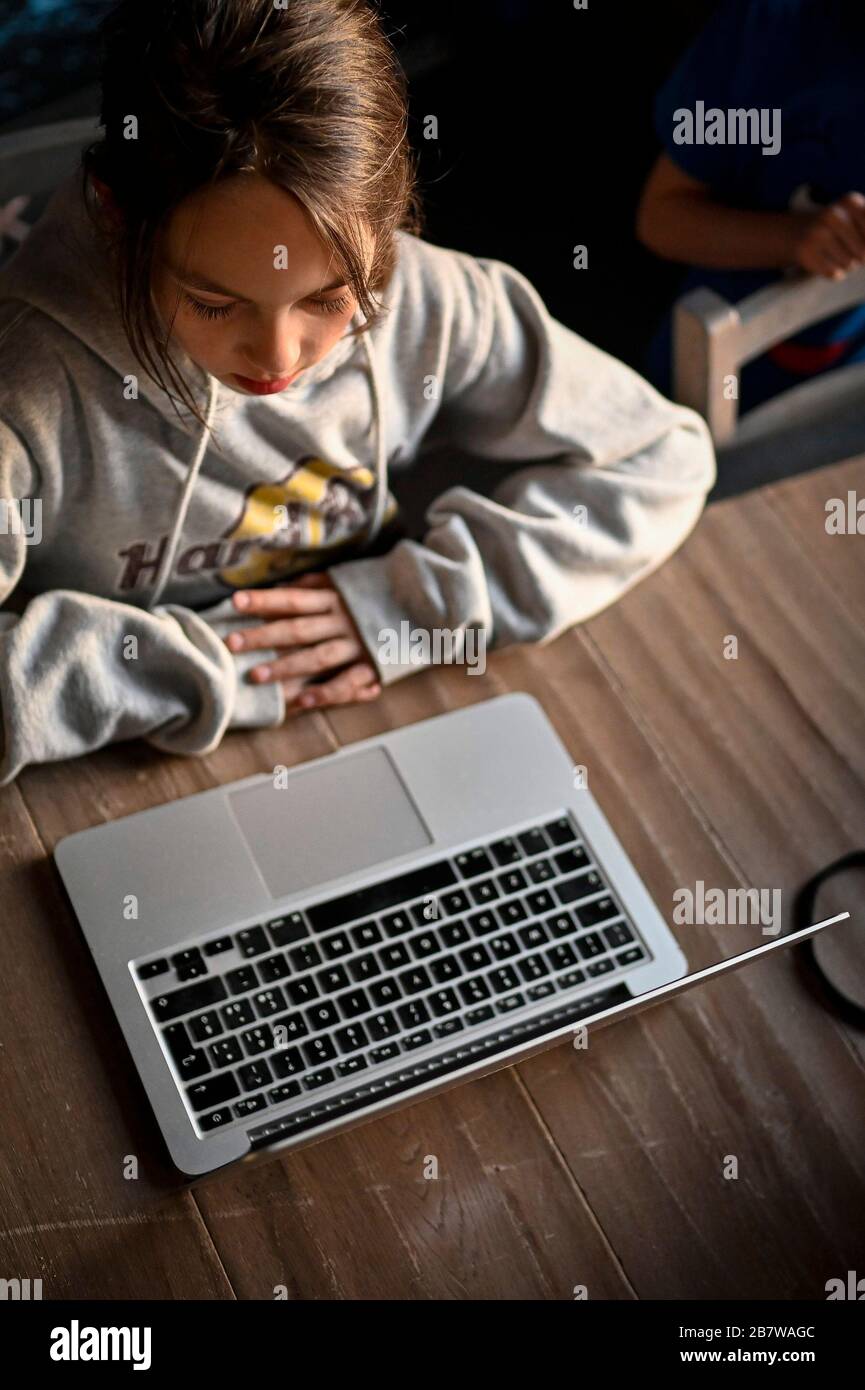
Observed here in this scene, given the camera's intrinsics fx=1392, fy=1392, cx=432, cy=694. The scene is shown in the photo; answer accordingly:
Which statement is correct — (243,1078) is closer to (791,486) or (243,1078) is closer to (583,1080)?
(583,1080)

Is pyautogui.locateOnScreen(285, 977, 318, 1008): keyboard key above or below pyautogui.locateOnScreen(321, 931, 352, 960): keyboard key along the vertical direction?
below

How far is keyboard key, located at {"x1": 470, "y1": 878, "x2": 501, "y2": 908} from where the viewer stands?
0.87 metres

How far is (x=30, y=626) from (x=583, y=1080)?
1.46ft

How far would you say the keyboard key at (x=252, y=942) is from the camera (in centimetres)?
83

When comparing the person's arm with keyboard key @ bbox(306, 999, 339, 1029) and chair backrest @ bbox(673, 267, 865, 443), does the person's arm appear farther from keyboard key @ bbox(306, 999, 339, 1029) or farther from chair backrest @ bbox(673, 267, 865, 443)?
keyboard key @ bbox(306, 999, 339, 1029)

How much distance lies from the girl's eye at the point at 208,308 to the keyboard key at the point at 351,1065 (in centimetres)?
43

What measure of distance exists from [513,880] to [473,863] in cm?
3

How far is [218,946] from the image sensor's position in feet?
2.72

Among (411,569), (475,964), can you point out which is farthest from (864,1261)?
(411,569)

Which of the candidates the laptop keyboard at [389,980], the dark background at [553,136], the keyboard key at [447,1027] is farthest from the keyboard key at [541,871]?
the dark background at [553,136]

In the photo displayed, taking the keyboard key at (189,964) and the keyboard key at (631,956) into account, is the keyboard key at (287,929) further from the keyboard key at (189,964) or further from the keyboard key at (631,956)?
the keyboard key at (631,956)

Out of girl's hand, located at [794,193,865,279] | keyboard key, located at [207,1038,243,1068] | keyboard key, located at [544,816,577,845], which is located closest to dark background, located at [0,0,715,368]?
girl's hand, located at [794,193,865,279]

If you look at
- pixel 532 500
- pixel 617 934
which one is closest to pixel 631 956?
pixel 617 934

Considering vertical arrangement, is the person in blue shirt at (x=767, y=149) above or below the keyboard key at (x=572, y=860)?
above
